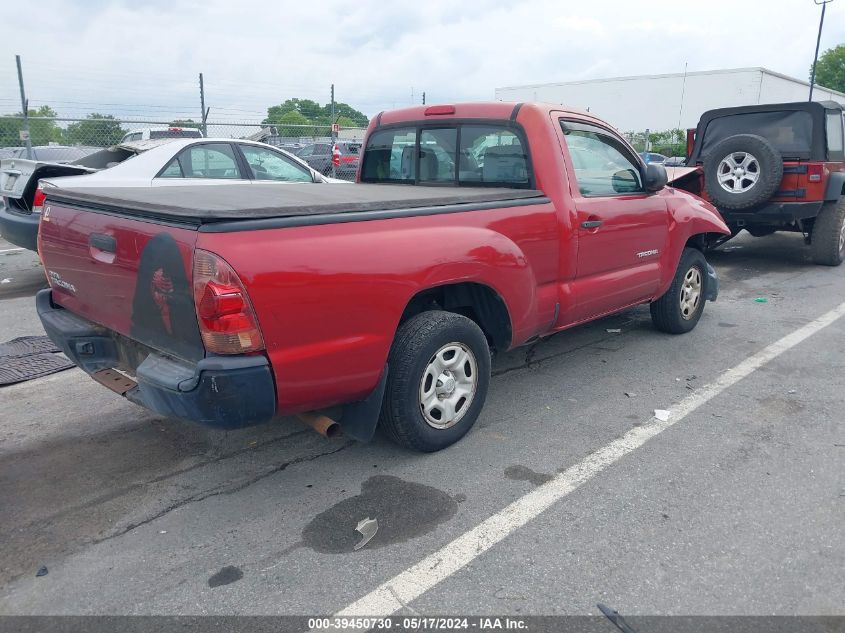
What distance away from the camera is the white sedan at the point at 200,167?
6.79 metres

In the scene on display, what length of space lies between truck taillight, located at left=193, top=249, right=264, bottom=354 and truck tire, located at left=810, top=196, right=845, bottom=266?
866 cm

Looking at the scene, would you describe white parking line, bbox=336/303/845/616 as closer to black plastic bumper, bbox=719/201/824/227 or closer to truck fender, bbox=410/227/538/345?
truck fender, bbox=410/227/538/345

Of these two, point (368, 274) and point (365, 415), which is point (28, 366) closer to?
point (365, 415)

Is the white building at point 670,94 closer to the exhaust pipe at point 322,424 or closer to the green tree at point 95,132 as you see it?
the green tree at point 95,132

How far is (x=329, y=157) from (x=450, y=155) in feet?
51.4

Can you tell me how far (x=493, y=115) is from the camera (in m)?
4.39

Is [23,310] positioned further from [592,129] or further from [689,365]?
[689,365]

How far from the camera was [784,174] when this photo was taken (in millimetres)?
8320

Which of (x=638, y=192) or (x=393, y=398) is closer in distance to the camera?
(x=393, y=398)

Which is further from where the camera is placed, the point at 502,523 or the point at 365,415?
the point at 365,415

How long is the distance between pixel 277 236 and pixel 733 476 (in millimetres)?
2586

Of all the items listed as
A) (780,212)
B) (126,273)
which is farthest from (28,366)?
(780,212)

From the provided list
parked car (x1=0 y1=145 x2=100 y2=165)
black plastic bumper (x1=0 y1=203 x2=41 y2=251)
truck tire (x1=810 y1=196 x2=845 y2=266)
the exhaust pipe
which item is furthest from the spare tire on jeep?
parked car (x1=0 y1=145 x2=100 y2=165)

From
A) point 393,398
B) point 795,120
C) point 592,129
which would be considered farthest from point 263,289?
point 795,120
